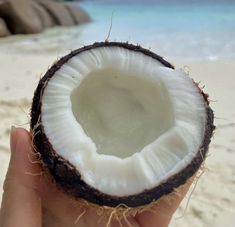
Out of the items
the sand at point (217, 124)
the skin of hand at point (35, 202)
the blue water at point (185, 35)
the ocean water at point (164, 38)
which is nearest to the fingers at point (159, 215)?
the skin of hand at point (35, 202)

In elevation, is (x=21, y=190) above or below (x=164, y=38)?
above

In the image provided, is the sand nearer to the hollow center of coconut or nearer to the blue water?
the hollow center of coconut

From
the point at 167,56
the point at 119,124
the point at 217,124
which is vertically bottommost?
the point at 167,56

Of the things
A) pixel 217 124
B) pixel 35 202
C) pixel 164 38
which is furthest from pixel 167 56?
pixel 35 202

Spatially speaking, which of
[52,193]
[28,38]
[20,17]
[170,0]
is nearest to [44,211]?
[52,193]

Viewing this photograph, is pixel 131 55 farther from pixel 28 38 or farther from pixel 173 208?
pixel 28 38

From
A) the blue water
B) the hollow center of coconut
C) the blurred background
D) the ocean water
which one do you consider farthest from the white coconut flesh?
the ocean water

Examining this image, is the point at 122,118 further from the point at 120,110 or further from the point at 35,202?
the point at 35,202

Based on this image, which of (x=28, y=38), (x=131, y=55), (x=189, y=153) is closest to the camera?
(x=189, y=153)
